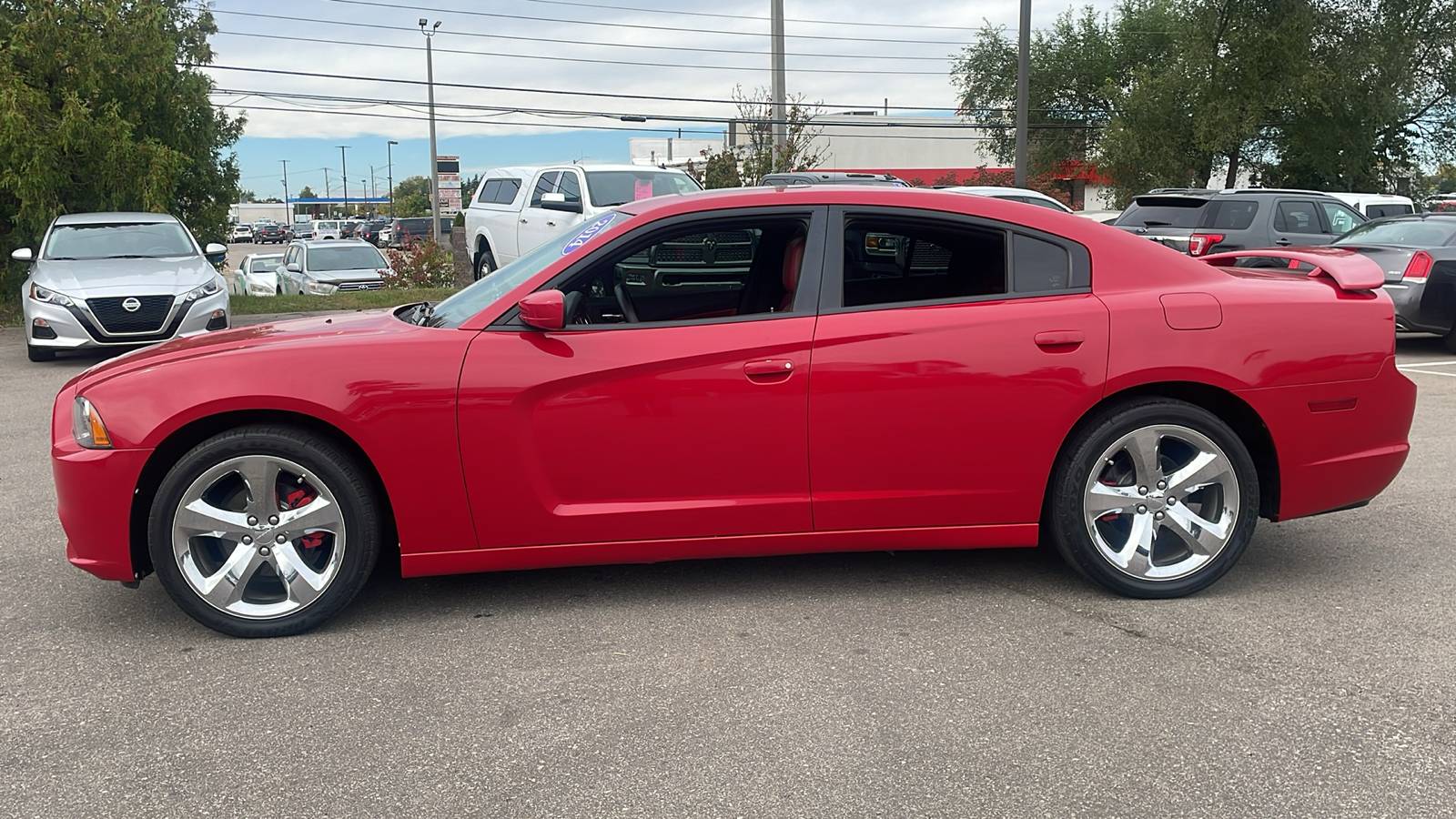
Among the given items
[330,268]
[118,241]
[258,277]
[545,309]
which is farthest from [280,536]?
[258,277]

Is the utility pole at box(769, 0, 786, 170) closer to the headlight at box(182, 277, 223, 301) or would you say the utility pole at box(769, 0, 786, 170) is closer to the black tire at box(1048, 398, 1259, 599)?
the headlight at box(182, 277, 223, 301)

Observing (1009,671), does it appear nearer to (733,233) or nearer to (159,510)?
(733,233)

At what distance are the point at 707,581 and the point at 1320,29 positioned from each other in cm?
3559

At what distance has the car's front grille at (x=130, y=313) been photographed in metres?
11.4

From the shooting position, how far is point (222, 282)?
1238 cm

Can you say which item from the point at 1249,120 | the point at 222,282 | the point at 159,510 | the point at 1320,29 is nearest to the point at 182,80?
the point at 222,282

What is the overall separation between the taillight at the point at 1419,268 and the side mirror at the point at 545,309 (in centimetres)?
1106

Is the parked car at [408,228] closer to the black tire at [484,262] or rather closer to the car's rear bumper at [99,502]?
the black tire at [484,262]

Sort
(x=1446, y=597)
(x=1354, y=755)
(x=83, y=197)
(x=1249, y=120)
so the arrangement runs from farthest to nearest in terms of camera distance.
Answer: (x=1249, y=120) < (x=83, y=197) < (x=1446, y=597) < (x=1354, y=755)

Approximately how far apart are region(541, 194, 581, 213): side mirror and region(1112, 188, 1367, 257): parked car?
6801mm

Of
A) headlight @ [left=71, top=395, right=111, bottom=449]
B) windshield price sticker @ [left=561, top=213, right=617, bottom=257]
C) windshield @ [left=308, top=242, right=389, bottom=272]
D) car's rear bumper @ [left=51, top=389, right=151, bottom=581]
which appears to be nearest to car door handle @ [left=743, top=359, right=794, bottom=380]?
windshield price sticker @ [left=561, top=213, right=617, bottom=257]

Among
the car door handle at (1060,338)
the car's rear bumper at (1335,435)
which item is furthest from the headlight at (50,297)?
the car's rear bumper at (1335,435)

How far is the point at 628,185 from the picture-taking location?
1527 centimetres

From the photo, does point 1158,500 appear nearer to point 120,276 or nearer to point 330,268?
point 120,276
